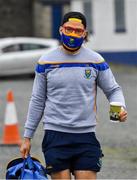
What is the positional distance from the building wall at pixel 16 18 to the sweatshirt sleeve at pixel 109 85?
96.4ft

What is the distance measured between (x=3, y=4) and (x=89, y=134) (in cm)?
2974

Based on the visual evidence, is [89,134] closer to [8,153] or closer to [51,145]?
[51,145]

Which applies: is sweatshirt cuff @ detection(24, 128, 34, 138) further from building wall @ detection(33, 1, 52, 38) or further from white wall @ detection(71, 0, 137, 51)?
building wall @ detection(33, 1, 52, 38)

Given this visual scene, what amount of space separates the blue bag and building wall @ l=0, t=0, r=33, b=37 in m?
29.5

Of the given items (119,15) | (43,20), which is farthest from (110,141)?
(43,20)

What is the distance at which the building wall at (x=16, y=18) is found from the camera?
1353 inches

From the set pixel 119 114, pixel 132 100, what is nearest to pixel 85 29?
pixel 119 114

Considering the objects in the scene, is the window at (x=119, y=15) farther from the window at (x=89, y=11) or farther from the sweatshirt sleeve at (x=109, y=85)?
the sweatshirt sleeve at (x=109, y=85)

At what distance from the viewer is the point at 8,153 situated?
392 inches

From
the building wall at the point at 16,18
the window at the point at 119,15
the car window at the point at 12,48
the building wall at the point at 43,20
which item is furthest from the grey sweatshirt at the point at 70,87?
the building wall at the point at 16,18

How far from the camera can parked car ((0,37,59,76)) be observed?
2298 cm

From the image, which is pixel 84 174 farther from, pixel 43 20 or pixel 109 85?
pixel 43 20

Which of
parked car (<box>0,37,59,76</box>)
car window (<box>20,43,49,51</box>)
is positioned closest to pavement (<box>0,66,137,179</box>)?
parked car (<box>0,37,59,76</box>)

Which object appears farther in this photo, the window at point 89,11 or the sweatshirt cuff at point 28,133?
the window at point 89,11
